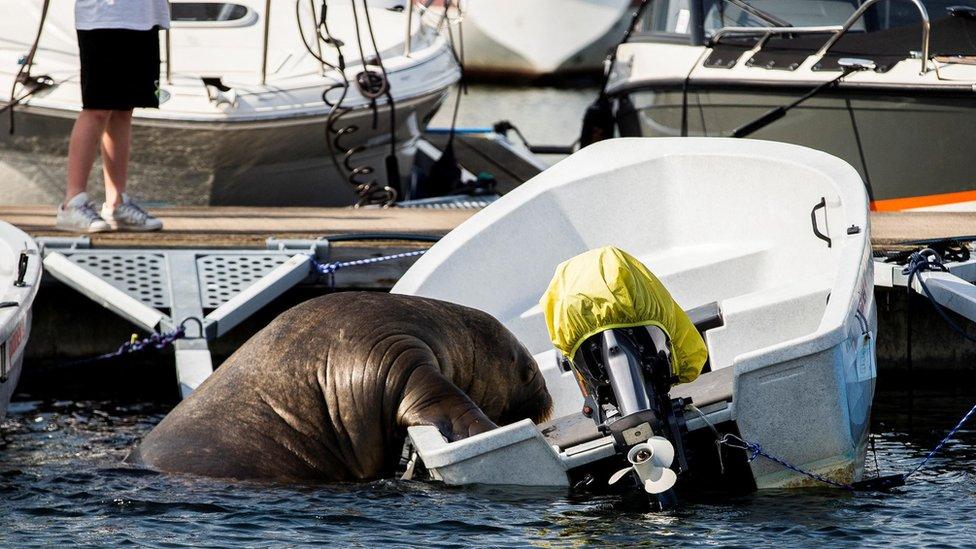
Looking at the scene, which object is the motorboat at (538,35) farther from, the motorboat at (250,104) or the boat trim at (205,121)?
the boat trim at (205,121)

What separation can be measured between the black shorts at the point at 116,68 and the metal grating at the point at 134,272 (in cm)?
76

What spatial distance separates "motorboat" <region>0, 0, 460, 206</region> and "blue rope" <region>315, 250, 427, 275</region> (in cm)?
239

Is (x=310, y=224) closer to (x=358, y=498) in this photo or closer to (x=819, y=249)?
(x=819, y=249)

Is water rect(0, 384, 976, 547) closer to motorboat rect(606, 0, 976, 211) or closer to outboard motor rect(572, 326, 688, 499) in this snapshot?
outboard motor rect(572, 326, 688, 499)

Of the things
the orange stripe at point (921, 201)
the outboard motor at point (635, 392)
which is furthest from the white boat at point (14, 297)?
the orange stripe at point (921, 201)

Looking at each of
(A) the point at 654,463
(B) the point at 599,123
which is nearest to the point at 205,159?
(B) the point at 599,123

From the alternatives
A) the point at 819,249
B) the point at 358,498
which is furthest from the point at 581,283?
the point at 819,249

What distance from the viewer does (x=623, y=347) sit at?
181 inches

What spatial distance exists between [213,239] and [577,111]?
17802 millimetres

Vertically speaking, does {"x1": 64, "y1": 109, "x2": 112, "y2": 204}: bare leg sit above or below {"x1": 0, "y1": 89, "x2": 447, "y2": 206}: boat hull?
above

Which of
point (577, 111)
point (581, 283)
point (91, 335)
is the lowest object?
point (577, 111)

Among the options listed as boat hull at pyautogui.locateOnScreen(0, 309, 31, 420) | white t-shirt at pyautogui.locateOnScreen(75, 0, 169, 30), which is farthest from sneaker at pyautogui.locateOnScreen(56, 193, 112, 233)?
boat hull at pyautogui.locateOnScreen(0, 309, 31, 420)

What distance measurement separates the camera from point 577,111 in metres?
25.2

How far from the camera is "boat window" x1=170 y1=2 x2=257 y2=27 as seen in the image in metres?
11.4
